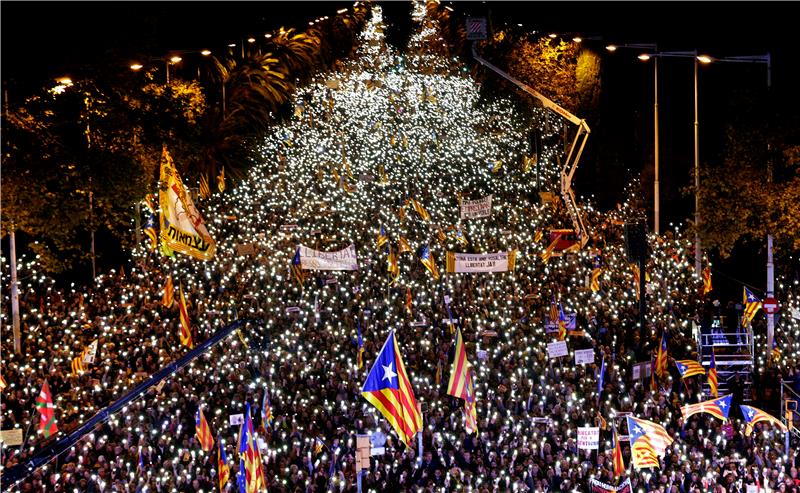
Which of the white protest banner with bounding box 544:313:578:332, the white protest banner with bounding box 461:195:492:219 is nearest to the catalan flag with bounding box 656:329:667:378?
the white protest banner with bounding box 544:313:578:332

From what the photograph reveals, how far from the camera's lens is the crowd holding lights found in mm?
17578

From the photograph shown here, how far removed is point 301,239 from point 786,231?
50.0ft

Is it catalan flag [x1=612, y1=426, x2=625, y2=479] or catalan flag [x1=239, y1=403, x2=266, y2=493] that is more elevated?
catalan flag [x1=239, y1=403, x2=266, y2=493]

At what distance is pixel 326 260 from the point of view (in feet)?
78.3

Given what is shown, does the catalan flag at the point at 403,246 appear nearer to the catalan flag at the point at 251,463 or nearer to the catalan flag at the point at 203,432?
the catalan flag at the point at 203,432

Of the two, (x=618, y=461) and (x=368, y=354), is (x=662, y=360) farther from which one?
(x=368, y=354)

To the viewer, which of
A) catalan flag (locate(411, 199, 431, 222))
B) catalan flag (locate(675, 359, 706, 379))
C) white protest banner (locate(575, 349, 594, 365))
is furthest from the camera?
catalan flag (locate(411, 199, 431, 222))

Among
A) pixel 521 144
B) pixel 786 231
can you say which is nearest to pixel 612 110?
pixel 521 144

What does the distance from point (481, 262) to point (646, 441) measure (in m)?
7.47

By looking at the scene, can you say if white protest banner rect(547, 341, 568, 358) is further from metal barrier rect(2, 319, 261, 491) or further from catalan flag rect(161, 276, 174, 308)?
metal barrier rect(2, 319, 261, 491)

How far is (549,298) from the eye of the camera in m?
26.1

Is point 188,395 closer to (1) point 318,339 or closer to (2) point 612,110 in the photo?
(1) point 318,339

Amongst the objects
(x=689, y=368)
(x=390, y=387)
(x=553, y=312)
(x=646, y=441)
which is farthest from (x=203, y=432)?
(x=689, y=368)

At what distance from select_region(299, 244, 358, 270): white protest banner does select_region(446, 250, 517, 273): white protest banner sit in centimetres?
246
